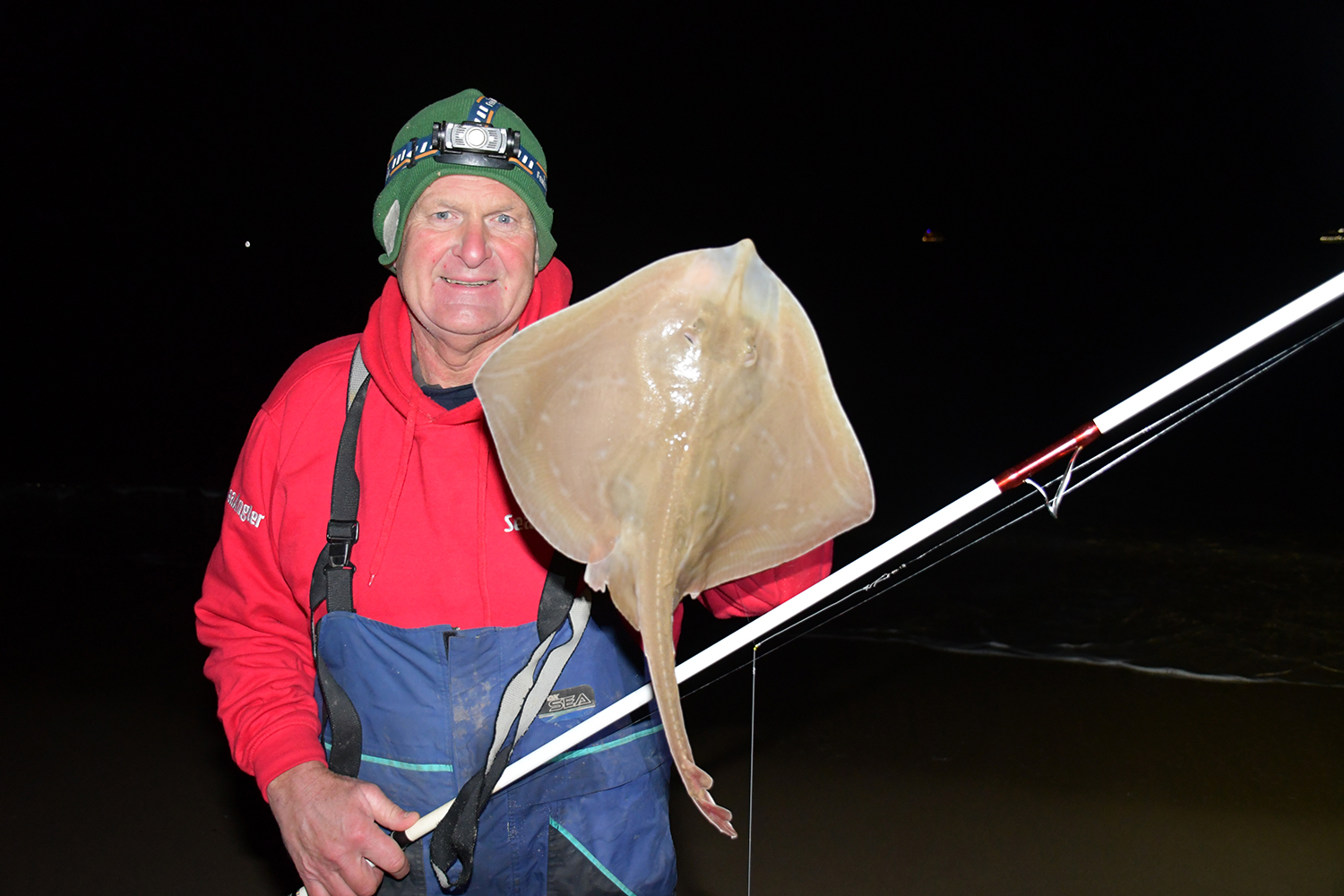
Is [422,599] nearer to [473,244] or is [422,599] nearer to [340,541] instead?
[340,541]

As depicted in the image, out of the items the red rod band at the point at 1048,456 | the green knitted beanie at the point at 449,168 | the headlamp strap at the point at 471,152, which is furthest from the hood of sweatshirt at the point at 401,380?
the red rod band at the point at 1048,456

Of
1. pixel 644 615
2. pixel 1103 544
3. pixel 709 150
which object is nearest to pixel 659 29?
pixel 709 150

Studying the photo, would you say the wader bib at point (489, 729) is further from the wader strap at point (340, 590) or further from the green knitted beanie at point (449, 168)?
the green knitted beanie at point (449, 168)

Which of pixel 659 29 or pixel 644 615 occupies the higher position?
pixel 659 29

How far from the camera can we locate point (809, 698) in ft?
15.9

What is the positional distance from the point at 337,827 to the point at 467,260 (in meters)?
1.22

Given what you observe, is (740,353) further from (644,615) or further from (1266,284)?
(1266,284)

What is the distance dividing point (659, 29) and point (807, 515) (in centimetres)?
1367

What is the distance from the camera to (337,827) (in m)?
1.60

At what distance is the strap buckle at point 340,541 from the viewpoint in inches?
66.7

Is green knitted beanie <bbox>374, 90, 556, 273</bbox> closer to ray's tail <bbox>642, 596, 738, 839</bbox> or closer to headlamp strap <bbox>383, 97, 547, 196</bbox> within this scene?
headlamp strap <bbox>383, 97, 547, 196</bbox>

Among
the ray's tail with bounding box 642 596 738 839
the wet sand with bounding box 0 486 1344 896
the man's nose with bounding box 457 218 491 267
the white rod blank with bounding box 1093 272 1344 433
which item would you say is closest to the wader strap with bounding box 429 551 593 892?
the ray's tail with bounding box 642 596 738 839

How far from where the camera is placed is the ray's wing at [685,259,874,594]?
3.98 ft

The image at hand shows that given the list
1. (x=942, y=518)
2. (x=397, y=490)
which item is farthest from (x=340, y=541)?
(x=942, y=518)
